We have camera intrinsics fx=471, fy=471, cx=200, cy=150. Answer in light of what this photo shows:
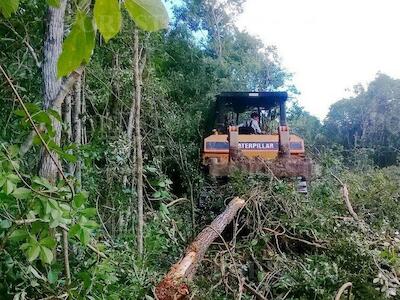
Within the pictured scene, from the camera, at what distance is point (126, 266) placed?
10.5 feet

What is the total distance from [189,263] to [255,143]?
13.8 feet

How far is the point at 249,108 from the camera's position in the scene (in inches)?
376

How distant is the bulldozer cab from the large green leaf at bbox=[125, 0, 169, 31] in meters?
8.25

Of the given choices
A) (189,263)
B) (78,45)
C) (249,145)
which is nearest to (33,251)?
(78,45)

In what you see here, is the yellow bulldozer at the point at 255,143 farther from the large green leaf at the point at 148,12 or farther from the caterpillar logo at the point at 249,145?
the large green leaf at the point at 148,12

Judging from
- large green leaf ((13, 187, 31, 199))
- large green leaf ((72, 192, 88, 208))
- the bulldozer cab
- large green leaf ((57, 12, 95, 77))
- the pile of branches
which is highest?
the bulldozer cab

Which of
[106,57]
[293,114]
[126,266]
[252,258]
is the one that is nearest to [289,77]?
[293,114]

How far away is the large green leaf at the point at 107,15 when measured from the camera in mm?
597

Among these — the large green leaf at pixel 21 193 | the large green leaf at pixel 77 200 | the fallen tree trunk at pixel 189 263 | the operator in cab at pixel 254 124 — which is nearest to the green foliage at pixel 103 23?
the large green leaf at pixel 21 193

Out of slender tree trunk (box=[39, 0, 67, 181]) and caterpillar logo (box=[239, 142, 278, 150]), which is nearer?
slender tree trunk (box=[39, 0, 67, 181])

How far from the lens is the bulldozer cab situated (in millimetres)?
8938

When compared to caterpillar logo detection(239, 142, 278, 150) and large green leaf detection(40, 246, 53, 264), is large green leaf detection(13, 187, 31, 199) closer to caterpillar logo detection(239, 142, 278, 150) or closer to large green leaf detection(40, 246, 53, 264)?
large green leaf detection(40, 246, 53, 264)

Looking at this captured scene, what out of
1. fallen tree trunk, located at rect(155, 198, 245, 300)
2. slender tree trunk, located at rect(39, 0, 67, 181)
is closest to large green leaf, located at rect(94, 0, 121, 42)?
slender tree trunk, located at rect(39, 0, 67, 181)

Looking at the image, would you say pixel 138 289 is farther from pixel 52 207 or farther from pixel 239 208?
pixel 239 208
